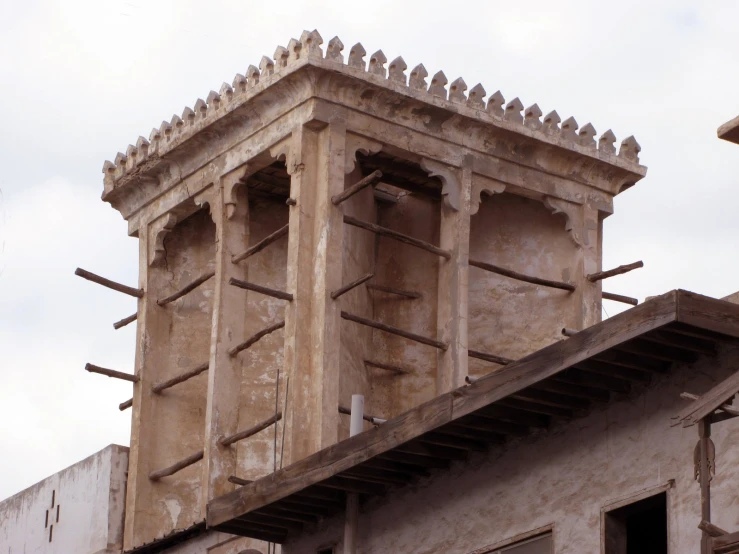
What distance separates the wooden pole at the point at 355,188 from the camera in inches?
972

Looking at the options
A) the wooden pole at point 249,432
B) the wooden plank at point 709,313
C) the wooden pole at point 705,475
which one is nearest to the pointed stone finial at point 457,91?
the wooden pole at point 249,432

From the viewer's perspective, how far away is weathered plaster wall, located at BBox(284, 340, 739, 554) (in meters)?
15.0

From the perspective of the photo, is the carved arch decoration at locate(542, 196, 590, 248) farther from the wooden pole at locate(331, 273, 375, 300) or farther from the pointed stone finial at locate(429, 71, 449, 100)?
the wooden pole at locate(331, 273, 375, 300)

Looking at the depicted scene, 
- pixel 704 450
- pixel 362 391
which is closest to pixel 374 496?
pixel 704 450

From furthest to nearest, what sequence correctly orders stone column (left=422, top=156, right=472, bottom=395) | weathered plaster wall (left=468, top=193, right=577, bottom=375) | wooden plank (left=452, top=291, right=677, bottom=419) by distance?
1. weathered plaster wall (left=468, top=193, right=577, bottom=375)
2. stone column (left=422, top=156, right=472, bottom=395)
3. wooden plank (left=452, top=291, right=677, bottom=419)

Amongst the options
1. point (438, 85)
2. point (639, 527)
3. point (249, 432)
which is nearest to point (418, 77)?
point (438, 85)

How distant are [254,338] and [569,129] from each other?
16.5ft

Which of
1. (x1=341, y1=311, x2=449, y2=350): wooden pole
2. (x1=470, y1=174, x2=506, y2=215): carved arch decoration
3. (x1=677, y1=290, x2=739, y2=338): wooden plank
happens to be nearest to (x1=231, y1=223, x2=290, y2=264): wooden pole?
(x1=341, y1=311, x2=449, y2=350): wooden pole

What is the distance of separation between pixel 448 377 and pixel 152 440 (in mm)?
4181

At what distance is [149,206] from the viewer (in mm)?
28547

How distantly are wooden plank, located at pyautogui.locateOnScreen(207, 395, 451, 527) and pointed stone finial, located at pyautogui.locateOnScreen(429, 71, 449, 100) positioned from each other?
8288mm

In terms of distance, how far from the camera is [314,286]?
24938 millimetres

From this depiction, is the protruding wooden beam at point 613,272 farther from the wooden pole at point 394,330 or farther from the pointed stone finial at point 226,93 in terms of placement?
the pointed stone finial at point 226,93

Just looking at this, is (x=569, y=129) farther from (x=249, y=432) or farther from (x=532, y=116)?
(x=249, y=432)
